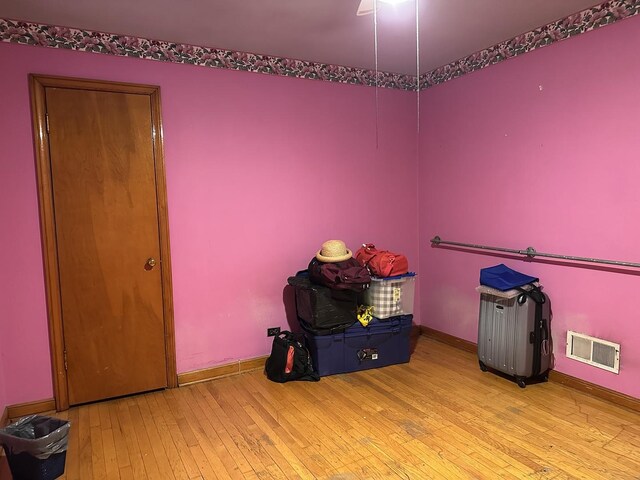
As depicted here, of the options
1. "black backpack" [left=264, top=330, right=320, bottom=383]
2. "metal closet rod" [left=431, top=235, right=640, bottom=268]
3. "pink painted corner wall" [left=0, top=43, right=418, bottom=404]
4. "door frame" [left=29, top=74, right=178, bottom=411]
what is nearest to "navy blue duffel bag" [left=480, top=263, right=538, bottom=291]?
"metal closet rod" [left=431, top=235, right=640, bottom=268]

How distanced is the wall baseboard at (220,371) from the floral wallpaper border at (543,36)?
2906 millimetres

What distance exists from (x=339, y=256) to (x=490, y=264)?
4.21 ft

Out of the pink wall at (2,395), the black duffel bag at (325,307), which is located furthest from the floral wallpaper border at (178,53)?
the pink wall at (2,395)

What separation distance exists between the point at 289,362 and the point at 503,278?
166 cm

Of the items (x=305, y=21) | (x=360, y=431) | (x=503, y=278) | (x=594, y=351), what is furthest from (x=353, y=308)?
(x=305, y=21)

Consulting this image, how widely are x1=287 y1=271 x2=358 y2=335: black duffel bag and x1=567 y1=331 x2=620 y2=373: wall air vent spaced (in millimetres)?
1512

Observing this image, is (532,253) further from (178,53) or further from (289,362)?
(178,53)

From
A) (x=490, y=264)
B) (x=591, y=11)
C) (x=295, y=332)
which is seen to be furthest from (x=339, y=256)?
(x=591, y=11)

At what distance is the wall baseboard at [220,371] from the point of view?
10.9 ft

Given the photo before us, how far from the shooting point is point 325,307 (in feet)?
10.7

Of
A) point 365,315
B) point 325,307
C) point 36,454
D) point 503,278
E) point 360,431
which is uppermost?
point 503,278

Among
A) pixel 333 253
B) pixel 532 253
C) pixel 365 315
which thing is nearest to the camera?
pixel 532 253

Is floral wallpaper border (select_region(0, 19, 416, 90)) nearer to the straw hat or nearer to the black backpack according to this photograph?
the straw hat

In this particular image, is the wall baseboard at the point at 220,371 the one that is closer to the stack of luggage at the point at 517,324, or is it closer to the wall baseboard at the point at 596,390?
the stack of luggage at the point at 517,324
